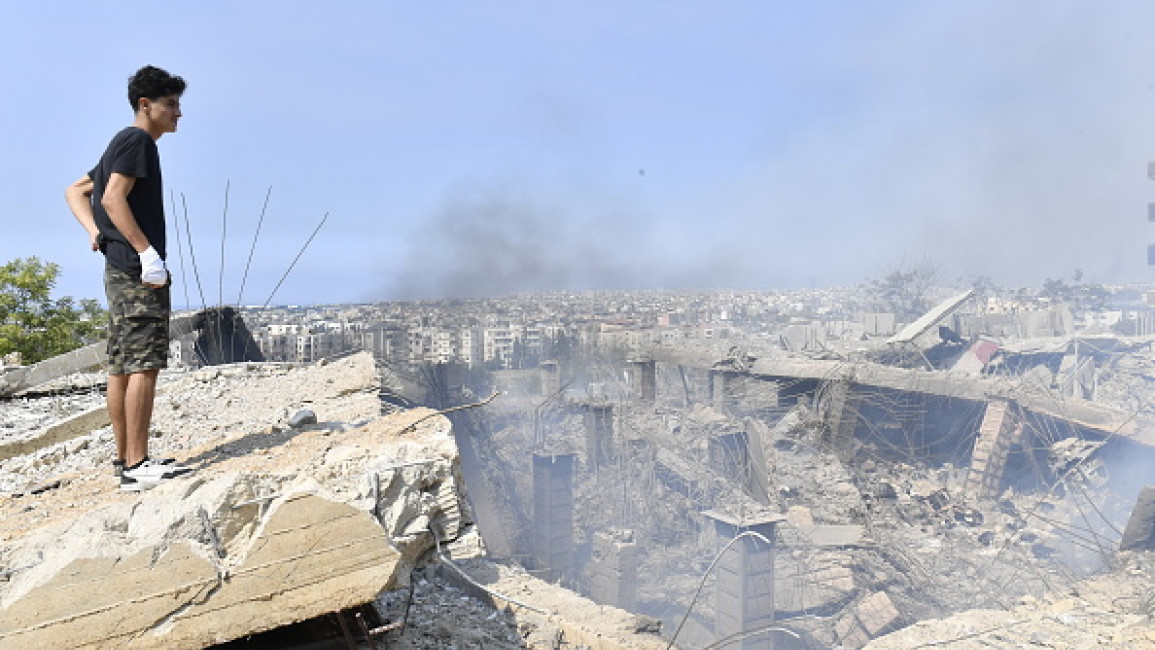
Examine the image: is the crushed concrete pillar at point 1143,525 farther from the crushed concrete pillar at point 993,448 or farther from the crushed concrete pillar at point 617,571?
the crushed concrete pillar at point 617,571

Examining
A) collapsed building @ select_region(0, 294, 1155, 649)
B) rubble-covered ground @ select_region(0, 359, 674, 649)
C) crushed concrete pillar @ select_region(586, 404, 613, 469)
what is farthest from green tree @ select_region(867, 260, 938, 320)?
rubble-covered ground @ select_region(0, 359, 674, 649)

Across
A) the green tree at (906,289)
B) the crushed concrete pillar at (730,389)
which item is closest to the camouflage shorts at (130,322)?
the crushed concrete pillar at (730,389)

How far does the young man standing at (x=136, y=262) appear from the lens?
265cm

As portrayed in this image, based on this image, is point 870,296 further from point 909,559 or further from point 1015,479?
point 909,559

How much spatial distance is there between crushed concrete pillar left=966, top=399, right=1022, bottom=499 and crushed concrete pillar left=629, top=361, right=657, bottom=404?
6.48 meters

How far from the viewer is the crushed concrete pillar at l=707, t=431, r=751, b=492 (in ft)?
43.7

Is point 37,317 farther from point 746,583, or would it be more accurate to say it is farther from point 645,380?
point 746,583

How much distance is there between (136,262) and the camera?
107 inches

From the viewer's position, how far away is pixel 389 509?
93.4 inches

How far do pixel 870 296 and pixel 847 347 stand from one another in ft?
64.1

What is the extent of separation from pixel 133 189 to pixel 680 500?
38.4 feet

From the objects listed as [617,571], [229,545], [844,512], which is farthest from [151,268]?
[844,512]

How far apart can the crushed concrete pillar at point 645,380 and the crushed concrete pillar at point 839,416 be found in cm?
375

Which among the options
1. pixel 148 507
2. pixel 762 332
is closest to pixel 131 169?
Answer: pixel 148 507
